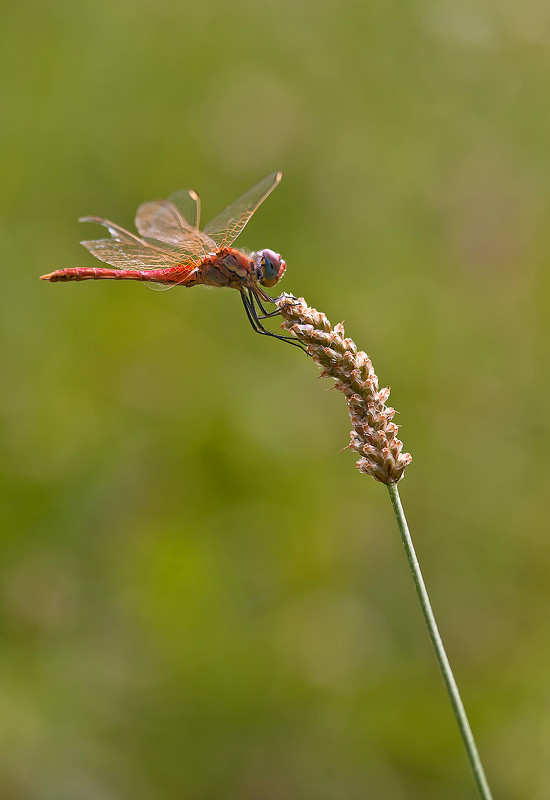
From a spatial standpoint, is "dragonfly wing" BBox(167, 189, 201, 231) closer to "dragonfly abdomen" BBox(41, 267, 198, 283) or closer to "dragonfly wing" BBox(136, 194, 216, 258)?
"dragonfly wing" BBox(136, 194, 216, 258)

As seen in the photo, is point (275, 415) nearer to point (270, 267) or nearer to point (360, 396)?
point (270, 267)

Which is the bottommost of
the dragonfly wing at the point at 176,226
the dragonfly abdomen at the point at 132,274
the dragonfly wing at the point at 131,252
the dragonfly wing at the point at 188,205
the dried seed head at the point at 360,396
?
the dried seed head at the point at 360,396

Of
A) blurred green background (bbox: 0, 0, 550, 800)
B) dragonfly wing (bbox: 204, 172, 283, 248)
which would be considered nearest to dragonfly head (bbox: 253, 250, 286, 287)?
dragonfly wing (bbox: 204, 172, 283, 248)

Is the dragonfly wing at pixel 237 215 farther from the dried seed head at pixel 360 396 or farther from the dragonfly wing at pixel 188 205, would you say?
the dried seed head at pixel 360 396

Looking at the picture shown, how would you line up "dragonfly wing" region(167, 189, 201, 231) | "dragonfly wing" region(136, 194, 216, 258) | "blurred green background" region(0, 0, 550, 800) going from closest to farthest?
"dragonfly wing" region(136, 194, 216, 258)
"dragonfly wing" region(167, 189, 201, 231)
"blurred green background" region(0, 0, 550, 800)

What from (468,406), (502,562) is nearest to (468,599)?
(502,562)

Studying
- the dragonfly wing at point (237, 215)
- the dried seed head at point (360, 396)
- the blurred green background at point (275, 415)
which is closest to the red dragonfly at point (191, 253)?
the dragonfly wing at point (237, 215)
